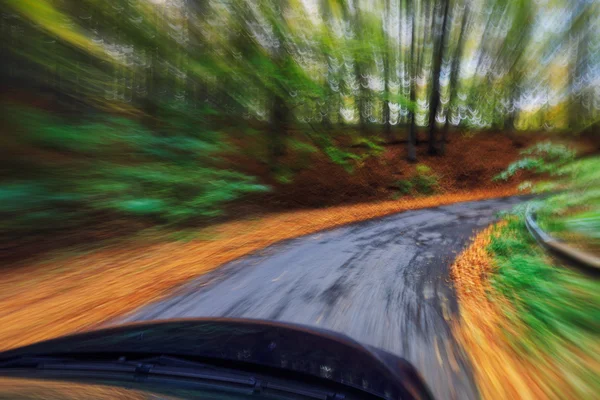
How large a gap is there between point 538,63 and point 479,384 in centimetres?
2284

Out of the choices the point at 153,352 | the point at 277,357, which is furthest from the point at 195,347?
the point at 277,357

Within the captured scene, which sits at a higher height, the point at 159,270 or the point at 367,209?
the point at 367,209

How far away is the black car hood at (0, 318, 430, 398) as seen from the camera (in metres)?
1.51

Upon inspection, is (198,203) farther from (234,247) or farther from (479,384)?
(479,384)

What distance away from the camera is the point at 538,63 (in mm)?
18656

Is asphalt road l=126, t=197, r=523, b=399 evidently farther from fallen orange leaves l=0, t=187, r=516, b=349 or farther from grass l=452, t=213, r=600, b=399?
fallen orange leaves l=0, t=187, r=516, b=349

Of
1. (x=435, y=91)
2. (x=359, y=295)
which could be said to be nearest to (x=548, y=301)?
(x=359, y=295)

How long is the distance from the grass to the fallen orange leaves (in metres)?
3.77

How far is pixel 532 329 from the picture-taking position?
2.89 m

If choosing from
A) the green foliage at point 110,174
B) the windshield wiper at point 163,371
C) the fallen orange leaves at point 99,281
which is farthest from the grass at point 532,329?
the green foliage at point 110,174

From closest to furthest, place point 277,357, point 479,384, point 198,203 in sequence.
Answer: point 277,357 < point 479,384 < point 198,203

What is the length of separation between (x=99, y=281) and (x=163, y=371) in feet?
12.7

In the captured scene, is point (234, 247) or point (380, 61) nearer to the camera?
point (234, 247)

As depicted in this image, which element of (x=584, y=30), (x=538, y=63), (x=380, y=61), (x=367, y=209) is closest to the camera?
(x=367, y=209)
